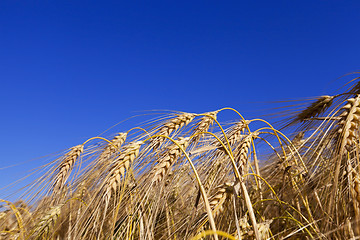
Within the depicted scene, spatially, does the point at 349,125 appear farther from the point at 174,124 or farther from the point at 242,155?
the point at 174,124

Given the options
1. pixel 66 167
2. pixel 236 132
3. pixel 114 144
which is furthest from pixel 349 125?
pixel 66 167

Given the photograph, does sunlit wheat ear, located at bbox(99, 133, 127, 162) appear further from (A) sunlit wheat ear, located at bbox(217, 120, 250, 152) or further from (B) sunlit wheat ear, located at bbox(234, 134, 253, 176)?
(B) sunlit wheat ear, located at bbox(234, 134, 253, 176)

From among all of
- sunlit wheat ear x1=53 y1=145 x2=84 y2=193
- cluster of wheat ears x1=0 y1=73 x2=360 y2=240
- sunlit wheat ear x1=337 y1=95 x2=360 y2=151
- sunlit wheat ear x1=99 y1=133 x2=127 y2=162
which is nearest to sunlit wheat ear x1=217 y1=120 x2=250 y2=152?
cluster of wheat ears x1=0 y1=73 x2=360 y2=240

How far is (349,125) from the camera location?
1174 millimetres

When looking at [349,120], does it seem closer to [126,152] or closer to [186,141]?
[186,141]

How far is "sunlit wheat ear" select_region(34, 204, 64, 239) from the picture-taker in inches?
67.2

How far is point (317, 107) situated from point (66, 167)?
1741 mm

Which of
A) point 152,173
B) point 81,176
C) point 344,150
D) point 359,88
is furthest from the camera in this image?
point 81,176

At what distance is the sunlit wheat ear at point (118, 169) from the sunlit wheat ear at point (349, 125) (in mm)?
942

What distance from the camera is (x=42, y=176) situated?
2.19 metres

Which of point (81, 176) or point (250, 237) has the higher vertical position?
point (81, 176)

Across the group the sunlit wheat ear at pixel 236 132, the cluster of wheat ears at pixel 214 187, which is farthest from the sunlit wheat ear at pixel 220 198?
the sunlit wheat ear at pixel 236 132

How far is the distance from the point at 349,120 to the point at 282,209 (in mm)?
549

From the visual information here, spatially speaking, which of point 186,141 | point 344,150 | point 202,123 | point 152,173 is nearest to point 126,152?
point 152,173
